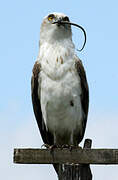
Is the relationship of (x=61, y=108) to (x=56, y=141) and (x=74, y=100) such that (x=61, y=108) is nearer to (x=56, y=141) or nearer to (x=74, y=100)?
(x=74, y=100)

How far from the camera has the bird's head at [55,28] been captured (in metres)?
7.21

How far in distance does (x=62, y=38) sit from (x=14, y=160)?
127 inches

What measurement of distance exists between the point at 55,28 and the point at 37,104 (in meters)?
1.34

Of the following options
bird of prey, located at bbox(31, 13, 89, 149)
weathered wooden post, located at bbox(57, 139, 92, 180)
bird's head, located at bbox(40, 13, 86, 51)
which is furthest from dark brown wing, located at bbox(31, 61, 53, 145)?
weathered wooden post, located at bbox(57, 139, 92, 180)

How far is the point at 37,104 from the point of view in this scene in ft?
24.7

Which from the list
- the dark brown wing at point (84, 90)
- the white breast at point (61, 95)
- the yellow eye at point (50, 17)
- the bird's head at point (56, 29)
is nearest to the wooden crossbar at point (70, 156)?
the white breast at point (61, 95)

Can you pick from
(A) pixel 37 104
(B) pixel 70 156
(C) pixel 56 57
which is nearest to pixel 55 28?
(C) pixel 56 57

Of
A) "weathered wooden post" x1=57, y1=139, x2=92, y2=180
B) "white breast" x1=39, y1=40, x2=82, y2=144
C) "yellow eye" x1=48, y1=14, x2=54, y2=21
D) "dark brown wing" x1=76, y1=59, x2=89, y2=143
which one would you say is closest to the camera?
"weathered wooden post" x1=57, y1=139, x2=92, y2=180

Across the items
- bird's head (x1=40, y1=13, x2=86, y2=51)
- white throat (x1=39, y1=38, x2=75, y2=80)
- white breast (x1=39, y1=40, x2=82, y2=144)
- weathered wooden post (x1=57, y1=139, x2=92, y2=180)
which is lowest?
weathered wooden post (x1=57, y1=139, x2=92, y2=180)

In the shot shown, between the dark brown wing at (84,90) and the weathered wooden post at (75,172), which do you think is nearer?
the weathered wooden post at (75,172)

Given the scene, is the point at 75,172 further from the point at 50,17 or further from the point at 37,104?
the point at 50,17

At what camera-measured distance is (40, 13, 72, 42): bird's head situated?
7211 mm

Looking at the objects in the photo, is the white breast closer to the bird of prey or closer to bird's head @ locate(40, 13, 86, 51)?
the bird of prey

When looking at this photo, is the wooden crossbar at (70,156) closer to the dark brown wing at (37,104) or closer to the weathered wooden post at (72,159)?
the weathered wooden post at (72,159)
